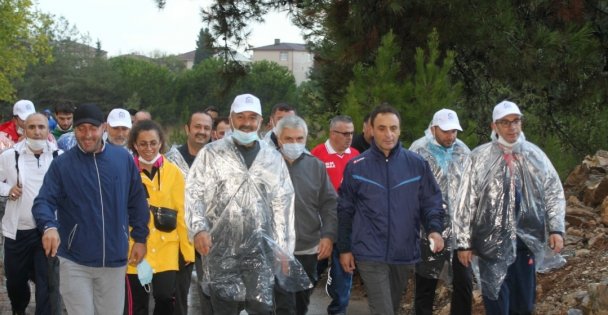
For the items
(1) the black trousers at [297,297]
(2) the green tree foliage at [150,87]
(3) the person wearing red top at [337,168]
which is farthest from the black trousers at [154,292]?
(2) the green tree foliage at [150,87]

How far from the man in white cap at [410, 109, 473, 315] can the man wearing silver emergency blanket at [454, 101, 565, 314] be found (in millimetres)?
688

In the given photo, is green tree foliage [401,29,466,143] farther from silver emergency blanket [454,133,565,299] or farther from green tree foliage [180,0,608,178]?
silver emergency blanket [454,133,565,299]

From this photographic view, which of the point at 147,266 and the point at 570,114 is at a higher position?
the point at 570,114

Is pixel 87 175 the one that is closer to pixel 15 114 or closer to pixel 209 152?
pixel 209 152

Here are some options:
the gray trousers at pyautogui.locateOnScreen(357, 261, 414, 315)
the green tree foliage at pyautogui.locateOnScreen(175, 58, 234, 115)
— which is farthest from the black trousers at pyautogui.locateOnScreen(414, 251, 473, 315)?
the green tree foliage at pyautogui.locateOnScreen(175, 58, 234, 115)

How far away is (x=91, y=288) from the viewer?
576 centimetres

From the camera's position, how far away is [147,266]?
251 inches

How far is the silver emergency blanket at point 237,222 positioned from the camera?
6047mm

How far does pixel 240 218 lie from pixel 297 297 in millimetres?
1489

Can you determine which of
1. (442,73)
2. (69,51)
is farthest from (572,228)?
(69,51)

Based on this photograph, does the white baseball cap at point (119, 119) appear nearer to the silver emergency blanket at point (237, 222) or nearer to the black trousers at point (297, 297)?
the silver emergency blanket at point (237, 222)

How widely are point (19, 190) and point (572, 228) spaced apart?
560cm

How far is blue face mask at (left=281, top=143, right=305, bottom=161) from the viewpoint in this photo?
6.98 meters

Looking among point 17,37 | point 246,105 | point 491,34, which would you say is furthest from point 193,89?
point 246,105
